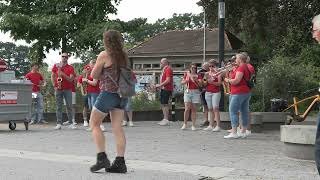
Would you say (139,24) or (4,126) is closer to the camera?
(4,126)

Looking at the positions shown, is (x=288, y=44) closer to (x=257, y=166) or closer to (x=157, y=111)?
(x=157, y=111)

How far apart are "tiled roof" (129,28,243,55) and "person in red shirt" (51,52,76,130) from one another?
2908cm

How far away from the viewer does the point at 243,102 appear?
1230 cm

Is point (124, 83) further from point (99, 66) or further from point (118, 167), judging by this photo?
point (118, 167)

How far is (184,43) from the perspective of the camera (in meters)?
48.0

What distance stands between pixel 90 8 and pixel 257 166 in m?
15.6

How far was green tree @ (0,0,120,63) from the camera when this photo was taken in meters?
22.1

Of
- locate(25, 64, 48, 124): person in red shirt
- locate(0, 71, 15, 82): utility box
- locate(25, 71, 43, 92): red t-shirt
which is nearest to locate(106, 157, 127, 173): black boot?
locate(0, 71, 15, 82): utility box

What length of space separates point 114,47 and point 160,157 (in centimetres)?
233

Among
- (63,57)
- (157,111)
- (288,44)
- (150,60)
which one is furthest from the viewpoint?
(150,60)

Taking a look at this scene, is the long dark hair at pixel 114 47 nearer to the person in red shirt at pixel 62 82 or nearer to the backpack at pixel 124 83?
the backpack at pixel 124 83

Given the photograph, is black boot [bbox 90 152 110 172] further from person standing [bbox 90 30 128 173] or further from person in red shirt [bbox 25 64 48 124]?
person in red shirt [bbox 25 64 48 124]

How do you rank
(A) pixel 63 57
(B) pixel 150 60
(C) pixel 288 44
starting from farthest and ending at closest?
1. (B) pixel 150 60
2. (C) pixel 288 44
3. (A) pixel 63 57

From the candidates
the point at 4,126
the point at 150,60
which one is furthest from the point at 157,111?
the point at 150,60
